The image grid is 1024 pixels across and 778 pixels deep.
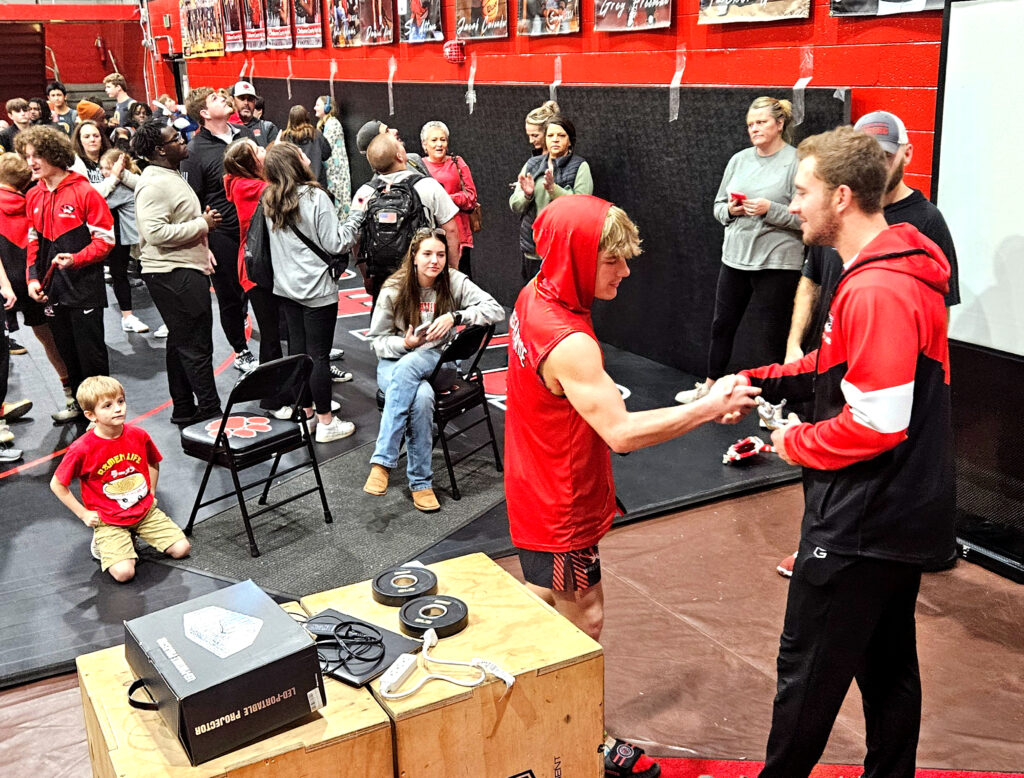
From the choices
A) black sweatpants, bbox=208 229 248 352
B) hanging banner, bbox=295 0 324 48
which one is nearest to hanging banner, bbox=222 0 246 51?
hanging banner, bbox=295 0 324 48

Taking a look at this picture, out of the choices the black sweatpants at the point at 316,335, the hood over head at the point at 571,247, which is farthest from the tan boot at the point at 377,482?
the hood over head at the point at 571,247

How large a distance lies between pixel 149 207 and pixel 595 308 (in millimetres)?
3531

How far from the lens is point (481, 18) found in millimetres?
8516

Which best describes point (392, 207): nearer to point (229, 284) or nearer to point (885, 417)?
point (229, 284)

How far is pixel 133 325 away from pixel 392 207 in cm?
408

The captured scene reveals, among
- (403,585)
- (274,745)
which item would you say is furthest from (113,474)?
(274,745)

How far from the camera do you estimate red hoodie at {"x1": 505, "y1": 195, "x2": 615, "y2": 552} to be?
258cm

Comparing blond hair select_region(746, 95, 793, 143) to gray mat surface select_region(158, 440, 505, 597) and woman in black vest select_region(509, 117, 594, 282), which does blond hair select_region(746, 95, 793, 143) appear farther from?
gray mat surface select_region(158, 440, 505, 597)

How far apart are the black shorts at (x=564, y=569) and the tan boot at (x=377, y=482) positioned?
91.4 inches

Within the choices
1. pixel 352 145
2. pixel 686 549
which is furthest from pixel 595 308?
pixel 352 145

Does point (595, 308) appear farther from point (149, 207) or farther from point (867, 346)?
Answer: point (867, 346)

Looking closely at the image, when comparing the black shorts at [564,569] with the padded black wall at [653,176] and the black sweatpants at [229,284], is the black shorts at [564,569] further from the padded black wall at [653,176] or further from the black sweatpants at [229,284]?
the black sweatpants at [229,284]

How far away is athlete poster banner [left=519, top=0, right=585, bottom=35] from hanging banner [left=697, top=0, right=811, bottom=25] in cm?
144

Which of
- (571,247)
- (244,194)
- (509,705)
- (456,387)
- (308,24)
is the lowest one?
(456,387)
